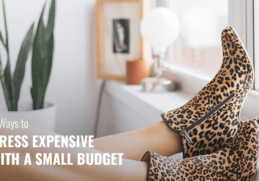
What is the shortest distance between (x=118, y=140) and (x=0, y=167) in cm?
29

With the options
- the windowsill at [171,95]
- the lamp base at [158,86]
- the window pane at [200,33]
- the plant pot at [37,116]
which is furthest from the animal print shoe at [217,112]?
the plant pot at [37,116]

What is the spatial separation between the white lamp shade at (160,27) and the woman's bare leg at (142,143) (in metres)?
0.53

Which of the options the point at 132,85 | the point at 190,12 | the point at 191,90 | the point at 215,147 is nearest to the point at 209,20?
the point at 190,12

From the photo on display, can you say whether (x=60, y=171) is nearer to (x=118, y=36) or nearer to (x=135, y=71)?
(x=135, y=71)

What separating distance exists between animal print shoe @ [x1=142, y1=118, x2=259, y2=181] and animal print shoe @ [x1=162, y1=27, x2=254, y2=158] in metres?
0.08

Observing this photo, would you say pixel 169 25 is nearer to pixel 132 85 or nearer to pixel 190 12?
pixel 190 12

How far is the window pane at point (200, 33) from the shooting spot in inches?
44.9

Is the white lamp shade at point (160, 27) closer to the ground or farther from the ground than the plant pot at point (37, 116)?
farther from the ground

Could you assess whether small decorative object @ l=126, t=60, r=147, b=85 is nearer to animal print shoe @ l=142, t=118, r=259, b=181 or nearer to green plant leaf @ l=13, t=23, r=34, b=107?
green plant leaf @ l=13, t=23, r=34, b=107

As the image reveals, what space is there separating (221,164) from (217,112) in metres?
0.14

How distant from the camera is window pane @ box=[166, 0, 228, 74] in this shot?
114 cm

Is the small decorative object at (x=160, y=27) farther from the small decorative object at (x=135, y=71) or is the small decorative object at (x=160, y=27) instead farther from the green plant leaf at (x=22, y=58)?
the green plant leaf at (x=22, y=58)

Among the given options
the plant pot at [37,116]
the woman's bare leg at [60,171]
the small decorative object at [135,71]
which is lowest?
the plant pot at [37,116]

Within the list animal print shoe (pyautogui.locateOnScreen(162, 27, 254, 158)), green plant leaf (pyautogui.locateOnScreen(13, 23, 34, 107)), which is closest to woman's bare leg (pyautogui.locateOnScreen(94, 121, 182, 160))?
animal print shoe (pyautogui.locateOnScreen(162, 27, 254, 158))
